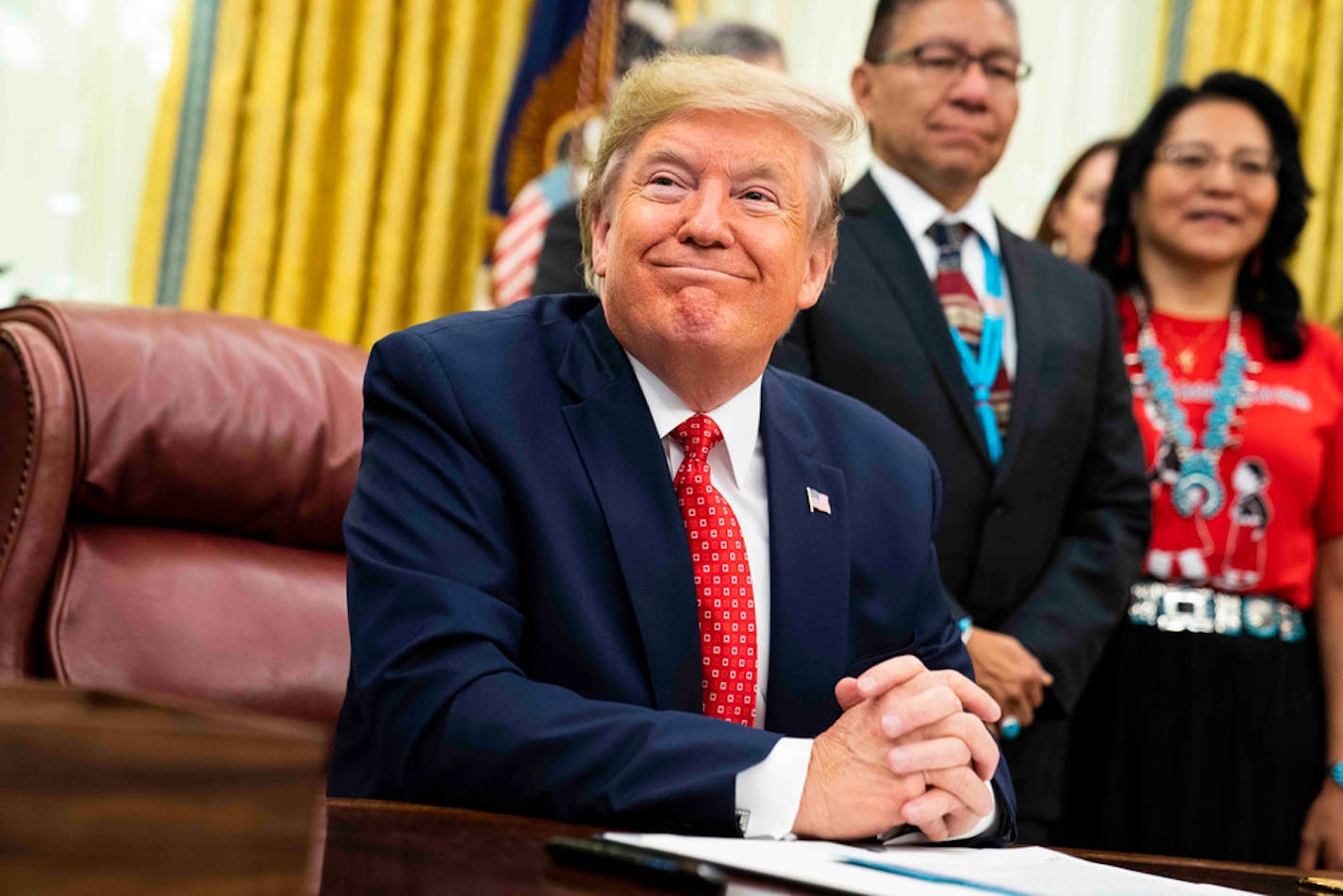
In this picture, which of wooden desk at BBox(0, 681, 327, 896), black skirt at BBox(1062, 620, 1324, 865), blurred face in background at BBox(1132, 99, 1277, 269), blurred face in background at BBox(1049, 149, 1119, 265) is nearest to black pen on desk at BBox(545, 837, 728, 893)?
wooden desk at BBox(0, 681, 327, 896)

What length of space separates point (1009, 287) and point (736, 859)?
5.90 ft

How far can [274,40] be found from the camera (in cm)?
412

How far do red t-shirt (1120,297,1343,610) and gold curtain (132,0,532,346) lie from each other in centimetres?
215

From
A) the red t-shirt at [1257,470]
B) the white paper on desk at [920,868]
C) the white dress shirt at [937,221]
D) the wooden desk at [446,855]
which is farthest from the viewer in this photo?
the red t-shirt at [1257,470]

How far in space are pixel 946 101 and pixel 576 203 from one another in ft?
2.35

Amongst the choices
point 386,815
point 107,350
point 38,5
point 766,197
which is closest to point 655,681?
point 386,815

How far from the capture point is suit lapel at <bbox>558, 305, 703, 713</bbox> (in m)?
1.57

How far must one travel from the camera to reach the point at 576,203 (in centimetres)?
286

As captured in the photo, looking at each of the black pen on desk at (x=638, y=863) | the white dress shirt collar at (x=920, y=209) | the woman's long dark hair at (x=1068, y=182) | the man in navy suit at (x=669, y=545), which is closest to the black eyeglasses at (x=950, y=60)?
the white dress shirt collar at (x=920, y=209)

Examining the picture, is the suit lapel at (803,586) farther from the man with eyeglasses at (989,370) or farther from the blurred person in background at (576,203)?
the blurred person in background at (576,203)

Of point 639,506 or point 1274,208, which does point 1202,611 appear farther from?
point 639,506

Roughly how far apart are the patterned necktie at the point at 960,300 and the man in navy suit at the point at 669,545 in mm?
647

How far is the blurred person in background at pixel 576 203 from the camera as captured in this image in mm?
3051

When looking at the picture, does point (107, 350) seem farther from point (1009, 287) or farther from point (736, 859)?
point (1009, 287)
